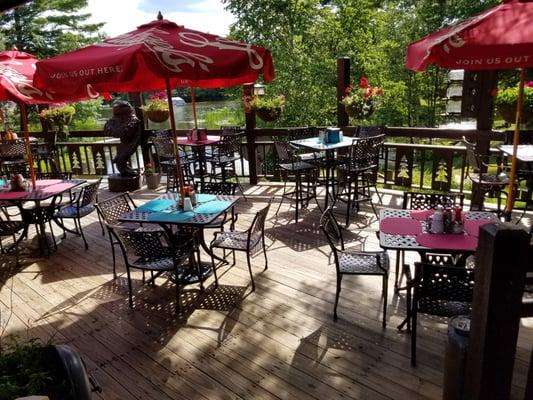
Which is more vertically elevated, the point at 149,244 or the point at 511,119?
the point at 511,119

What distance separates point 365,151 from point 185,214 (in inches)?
108

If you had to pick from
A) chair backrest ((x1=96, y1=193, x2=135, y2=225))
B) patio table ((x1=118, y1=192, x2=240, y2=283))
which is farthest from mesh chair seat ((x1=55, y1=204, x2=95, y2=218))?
patio table ((x1=118, y1=192, x2=240, y2=283))

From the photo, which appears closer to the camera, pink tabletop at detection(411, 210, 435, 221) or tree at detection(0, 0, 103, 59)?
pink tabletop at detection(411, 210, 435, 221)

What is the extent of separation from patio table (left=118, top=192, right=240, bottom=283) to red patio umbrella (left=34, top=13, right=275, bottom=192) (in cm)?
117

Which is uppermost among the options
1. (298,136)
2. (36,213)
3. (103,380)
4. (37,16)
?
(37,16)

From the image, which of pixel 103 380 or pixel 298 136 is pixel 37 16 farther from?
pixel 103 380

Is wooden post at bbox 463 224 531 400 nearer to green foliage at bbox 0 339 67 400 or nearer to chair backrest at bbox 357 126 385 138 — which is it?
green foliage at bbox 0 339 67 400

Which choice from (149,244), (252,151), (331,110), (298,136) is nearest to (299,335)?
(149,244)

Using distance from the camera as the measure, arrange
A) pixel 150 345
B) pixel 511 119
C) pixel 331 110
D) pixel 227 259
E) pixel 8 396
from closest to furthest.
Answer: pixel 8 396
pixel 150 345
pixel 227 259
pixel 511 119
pixel 331 110

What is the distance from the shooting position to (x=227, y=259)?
445cm

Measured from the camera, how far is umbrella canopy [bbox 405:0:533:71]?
2682 mm

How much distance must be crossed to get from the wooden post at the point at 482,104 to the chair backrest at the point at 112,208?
446cm

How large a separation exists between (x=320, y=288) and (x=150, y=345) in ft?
5.16

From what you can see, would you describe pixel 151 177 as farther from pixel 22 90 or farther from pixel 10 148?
pixel 22 90
